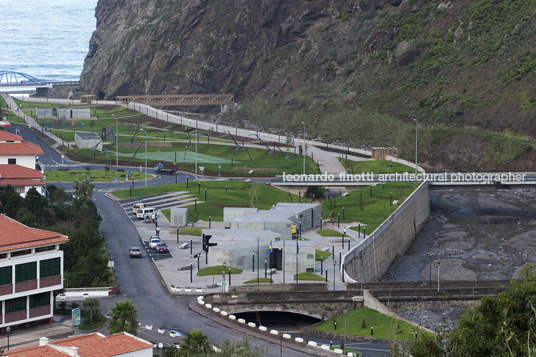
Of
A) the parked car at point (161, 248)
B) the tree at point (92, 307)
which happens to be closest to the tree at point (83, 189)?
the parked car at point (161, 248)

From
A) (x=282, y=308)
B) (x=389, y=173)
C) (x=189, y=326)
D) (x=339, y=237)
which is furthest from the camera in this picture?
(x=389, y=173)

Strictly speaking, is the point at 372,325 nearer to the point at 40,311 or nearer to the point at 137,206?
the point at 40,311

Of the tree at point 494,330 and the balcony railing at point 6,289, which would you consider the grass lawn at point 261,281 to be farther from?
the tree at point 494,330

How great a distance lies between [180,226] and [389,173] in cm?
5775

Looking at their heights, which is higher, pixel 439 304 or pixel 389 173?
pixel 389 173

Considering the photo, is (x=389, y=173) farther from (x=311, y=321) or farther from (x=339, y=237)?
(x=311, y=321)

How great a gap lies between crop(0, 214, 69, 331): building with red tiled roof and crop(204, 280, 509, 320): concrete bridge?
45.6 feet

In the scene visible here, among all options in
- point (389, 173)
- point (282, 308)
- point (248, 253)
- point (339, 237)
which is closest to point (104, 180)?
point (389, 173)

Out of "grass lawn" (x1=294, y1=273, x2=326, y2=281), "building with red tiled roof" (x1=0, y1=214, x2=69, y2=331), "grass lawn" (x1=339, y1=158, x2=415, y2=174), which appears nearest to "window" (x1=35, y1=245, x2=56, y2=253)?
"building with red tiled roof" (x1=0, y1=214, x2=69, y2=331)

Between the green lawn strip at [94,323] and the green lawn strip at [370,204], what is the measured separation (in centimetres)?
5198

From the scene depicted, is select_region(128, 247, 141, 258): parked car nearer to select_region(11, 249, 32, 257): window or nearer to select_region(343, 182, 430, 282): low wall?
select_region(343, 182, 430, 282): low wall

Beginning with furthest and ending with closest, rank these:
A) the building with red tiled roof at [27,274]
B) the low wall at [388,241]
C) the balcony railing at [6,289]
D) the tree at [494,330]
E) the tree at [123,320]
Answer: the low wall at [388,241] < the building with red tiled roof at [27,274] < the balcony railing at [6,289] < the tree at [123,320] < the tree at [494,330]

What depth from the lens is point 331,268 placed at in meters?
112

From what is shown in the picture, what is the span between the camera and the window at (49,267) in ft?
287
